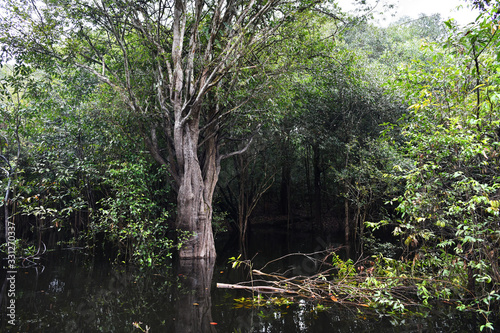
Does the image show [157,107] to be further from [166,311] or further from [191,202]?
[166,311]

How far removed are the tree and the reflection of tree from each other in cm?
118

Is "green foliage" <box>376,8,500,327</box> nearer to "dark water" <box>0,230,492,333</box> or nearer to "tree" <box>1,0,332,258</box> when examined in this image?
"dark water" <box>0,230,492,333</box>

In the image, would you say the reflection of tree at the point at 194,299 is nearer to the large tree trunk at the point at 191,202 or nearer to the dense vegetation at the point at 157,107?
the large tree trunk at the point at 191,202

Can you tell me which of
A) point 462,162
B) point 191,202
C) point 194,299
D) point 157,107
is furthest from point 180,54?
point 462,162

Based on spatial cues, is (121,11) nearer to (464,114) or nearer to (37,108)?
(37,108)

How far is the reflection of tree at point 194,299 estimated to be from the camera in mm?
4047

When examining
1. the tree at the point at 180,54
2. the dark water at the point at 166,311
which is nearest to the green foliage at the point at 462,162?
the dark water at the point at 166,311

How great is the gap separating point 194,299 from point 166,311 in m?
0.71

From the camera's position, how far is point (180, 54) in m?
8.04

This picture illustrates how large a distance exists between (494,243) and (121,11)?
9.01m

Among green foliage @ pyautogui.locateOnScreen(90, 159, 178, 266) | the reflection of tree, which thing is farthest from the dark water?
green foliage @ pyautogui.locateOnScreen(90, 159, 178, 266)

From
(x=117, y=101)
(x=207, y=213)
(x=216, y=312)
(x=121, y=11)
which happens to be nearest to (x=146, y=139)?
(x=117, y=101)

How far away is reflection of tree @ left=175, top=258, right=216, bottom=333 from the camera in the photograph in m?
4.05

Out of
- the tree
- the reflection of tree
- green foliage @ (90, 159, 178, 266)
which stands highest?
the tree
